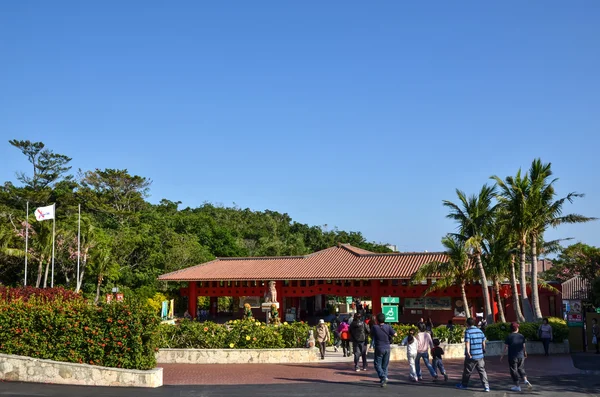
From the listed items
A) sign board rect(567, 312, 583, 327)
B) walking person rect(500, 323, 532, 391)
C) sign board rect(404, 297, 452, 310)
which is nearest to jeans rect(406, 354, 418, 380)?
walking person rect(500, 323, 532, 391)

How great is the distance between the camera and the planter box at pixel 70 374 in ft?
39.1

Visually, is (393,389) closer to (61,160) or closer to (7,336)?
(7,336)

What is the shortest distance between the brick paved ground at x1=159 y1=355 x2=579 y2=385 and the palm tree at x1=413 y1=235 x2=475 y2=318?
10527 millimetres

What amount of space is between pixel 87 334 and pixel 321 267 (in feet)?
78.9

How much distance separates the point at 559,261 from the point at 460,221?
31650 millimetres

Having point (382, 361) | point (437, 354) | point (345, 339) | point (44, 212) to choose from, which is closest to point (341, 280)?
point (345, 339)

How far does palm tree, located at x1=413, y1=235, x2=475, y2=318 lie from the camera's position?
27266 mm

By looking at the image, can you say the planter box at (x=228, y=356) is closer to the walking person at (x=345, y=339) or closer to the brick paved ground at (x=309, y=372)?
the brick paved ground at (x=309, y=372)

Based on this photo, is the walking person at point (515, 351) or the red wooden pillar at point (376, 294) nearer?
the walking person at point (515, 351)

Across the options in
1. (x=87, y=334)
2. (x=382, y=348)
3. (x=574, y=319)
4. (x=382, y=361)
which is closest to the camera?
(x=382, y=348)

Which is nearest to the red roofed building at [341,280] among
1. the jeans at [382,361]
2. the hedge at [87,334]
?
the jeans at [382,361]

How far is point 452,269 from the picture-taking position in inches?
1091

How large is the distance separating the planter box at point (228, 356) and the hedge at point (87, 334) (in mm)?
3720

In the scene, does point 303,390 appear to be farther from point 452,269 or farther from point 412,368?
point 452,269
